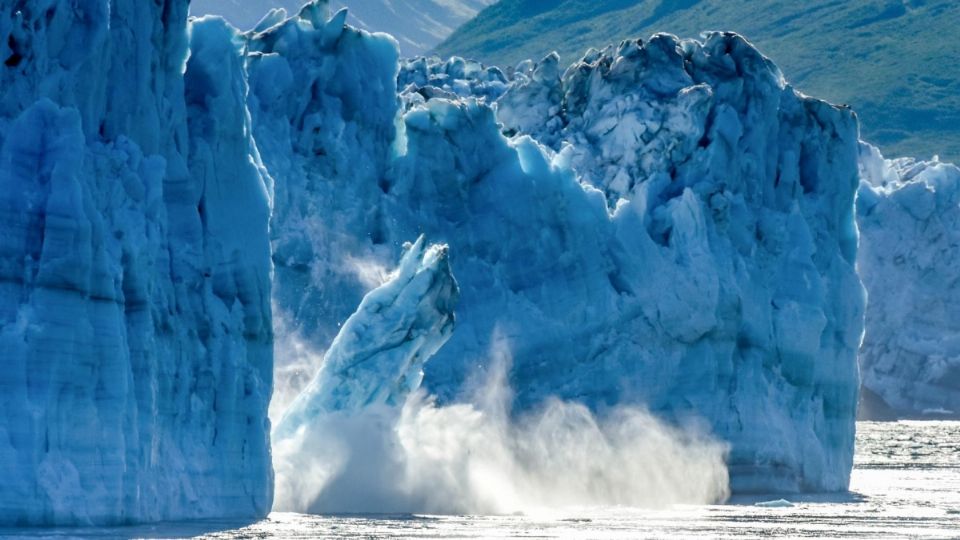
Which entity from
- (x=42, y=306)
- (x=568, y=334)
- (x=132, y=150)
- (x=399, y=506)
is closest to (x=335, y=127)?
(x=568, y=334)

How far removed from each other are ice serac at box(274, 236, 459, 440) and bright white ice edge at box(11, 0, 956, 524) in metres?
0.32

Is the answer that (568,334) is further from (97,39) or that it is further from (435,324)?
(97,39)

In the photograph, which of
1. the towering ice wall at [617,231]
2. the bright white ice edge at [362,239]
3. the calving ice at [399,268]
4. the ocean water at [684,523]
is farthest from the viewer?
the towering ice wall at [617,231]

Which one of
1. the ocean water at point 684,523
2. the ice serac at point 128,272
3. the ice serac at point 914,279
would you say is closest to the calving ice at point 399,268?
the ice serac at point 128,272

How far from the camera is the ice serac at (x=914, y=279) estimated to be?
3595 inches

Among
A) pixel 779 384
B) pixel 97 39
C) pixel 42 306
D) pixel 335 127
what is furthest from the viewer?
pixel 779 384

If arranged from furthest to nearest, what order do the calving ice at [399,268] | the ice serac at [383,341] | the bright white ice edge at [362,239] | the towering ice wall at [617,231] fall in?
1. the towering ice wall at [617,231]
2. the ice serac at [383,341]
3. the calving ice at [399,268]
4. the bright white ice edge at [362,239]

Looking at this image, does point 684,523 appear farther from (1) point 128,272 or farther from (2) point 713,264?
(1) point 128,272

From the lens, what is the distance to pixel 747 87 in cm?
5288

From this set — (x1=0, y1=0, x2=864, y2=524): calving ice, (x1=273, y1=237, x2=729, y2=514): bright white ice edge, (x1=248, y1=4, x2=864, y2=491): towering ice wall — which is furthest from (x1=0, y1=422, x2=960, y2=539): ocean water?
(x1=248, y1=4, x2=864, y2=491): towering ice wall

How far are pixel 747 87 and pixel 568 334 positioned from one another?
29.4 feet

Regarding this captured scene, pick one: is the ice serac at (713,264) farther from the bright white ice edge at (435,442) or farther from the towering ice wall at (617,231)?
the bright white ice edge at (435,442)

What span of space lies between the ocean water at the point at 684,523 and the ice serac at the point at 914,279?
36850mm

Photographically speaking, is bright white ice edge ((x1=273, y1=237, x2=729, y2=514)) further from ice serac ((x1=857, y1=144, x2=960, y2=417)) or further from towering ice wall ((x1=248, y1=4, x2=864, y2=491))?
ice serac ((x1=857, y1=144, x2=960, y2=417))
